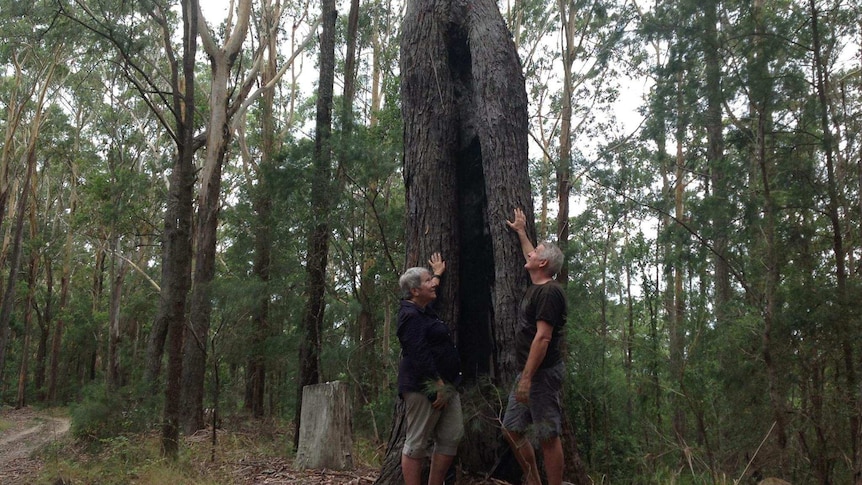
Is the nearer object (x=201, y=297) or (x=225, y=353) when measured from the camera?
(x=225, y=353)

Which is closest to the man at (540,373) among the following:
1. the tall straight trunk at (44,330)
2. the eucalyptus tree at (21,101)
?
the eucalyptus tree at (21,101)

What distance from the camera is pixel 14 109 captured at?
74.8 feet

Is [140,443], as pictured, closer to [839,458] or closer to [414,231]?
[414,231]

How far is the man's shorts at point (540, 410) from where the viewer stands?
452 cm

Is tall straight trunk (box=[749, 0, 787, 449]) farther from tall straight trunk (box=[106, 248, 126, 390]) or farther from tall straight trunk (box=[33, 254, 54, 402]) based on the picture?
tall straight trunk (box=[33, 254, 54, 402])

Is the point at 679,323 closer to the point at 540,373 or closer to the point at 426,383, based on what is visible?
the point at 540,373

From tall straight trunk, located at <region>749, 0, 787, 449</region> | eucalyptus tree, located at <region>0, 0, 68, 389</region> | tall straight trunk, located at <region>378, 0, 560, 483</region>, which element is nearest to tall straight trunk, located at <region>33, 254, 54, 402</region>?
eucalyptus tree, located at <region>0, 0, 68, 389</region>

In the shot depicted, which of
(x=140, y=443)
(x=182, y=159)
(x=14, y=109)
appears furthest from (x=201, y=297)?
(x=14, y=109)

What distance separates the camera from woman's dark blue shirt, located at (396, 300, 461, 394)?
4.86m

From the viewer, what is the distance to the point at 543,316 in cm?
453

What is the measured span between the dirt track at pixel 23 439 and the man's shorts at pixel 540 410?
6950 mm

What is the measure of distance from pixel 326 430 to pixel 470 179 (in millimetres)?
3218

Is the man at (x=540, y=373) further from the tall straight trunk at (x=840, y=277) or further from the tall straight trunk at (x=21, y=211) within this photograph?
the tall straight trunk at (x=21, y=211)

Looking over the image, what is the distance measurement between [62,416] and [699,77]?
2380cm
